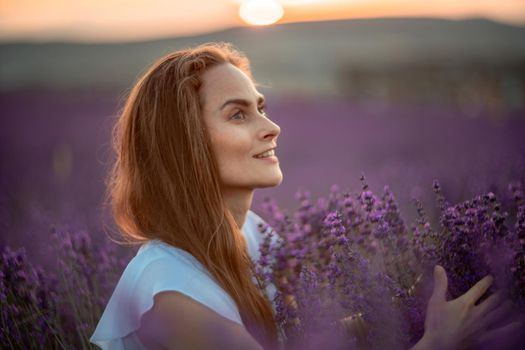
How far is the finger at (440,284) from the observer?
182 cm

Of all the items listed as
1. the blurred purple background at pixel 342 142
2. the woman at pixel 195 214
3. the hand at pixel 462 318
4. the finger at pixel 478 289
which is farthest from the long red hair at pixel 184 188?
the blurred purple background at pixel 342 142

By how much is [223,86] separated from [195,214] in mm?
480

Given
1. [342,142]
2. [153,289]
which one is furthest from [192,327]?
[342,142]

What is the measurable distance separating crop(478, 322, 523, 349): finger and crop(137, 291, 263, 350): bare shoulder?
0.64 m

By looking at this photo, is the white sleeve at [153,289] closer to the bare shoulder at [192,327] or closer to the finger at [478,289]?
the bare shoulder at [192,327]

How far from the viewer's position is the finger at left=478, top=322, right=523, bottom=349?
164 cm

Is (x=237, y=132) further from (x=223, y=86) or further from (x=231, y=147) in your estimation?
(x=223, y=86)

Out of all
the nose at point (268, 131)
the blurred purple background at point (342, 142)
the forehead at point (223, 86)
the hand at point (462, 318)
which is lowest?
the hand at point (462, 318)

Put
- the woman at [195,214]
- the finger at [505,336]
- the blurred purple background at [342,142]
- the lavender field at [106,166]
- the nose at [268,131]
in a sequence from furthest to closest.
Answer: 1. the blurred purple background at [342,142]
2. the lavender field at [106,166]
3. the nose at [268,131]
4. the woman at [195,214]
5. the finger at [505,336]

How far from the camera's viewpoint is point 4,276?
2.61 m

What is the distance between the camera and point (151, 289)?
75.4 inches

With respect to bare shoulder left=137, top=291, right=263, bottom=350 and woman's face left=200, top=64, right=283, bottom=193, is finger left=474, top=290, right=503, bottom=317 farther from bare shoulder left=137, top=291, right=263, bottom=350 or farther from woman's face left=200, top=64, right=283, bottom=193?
woman's face left=200, top=64, right=283, bottom=193

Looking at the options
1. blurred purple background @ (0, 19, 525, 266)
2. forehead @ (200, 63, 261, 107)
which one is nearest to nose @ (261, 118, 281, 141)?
forehead @ (200, 63, 261, 107)

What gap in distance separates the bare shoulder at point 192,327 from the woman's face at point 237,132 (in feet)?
1.70
